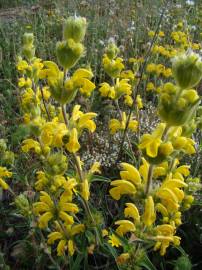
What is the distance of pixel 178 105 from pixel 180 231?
1.28 meters

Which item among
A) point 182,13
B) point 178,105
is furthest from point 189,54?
point 182,13

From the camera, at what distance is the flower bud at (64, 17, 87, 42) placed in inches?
54.1

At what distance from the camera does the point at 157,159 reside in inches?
49.1

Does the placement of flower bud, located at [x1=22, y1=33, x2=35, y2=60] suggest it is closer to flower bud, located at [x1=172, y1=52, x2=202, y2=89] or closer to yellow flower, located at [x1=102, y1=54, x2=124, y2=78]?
yellow flower, located at [x1=102, y1=54, x2=124, y2=78]

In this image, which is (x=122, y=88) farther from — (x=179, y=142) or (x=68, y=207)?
(x=179, y=142)

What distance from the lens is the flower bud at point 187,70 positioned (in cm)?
115

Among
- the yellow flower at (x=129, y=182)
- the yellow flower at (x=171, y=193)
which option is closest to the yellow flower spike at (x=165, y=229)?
the yellow flower at (x=171, y=193)

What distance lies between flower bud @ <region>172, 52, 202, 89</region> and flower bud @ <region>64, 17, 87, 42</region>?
1.38ft

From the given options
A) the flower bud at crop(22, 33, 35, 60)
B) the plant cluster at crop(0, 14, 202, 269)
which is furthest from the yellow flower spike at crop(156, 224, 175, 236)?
the flower bud at crop(22, 33, 35, 60)

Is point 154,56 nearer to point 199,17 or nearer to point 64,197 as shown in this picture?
point 199,17

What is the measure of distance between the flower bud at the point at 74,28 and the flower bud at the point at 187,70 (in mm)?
422

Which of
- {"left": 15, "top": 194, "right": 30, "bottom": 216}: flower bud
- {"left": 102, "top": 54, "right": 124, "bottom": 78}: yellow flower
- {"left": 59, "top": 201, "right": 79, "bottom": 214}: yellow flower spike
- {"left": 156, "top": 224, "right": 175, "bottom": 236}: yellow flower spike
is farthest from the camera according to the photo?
{"left": 102, "top": 54, "right": 124, "bottom": 78}: yellow flower

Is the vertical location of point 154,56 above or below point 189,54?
below

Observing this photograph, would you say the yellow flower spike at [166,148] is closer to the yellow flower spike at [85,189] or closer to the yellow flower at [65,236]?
the yellow flower spike at [85,189]
